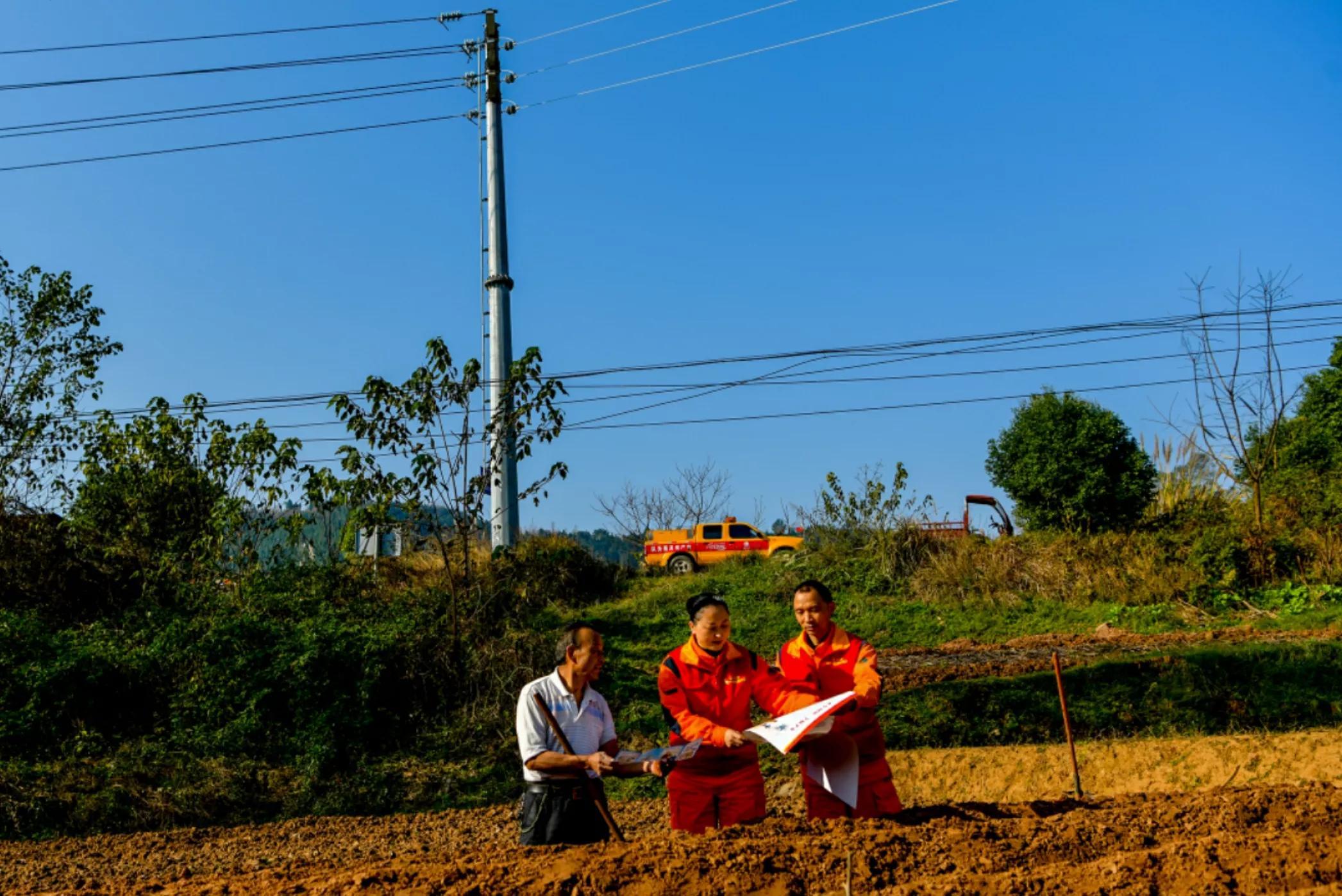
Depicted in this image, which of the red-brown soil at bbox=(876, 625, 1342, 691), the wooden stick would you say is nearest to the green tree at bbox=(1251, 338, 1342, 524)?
the red-brown soil at bbox=(876, 625, 1342, 691)

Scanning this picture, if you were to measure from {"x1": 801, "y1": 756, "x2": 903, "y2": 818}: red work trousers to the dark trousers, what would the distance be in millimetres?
1214

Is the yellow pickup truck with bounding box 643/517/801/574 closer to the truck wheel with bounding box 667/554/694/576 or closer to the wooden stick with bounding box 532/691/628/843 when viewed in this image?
the truck wheel with bounding box 667/554/694/576

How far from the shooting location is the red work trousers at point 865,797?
5.79 metres

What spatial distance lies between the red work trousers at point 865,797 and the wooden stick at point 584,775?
3.58 feet

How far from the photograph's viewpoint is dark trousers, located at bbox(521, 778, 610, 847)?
5.19 metres

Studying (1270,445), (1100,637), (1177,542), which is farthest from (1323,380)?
(1100,637)

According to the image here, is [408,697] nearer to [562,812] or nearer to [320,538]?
[320,538]

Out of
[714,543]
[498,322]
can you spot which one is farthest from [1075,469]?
[498,322]

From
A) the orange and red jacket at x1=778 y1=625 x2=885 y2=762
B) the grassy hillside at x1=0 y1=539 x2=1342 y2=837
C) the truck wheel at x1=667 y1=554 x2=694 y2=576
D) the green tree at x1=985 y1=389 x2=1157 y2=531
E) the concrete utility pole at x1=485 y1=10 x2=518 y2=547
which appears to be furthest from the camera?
the truck wheel at x1=667 y1=554 x2=694 y2=576

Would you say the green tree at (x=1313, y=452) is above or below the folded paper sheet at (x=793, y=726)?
above

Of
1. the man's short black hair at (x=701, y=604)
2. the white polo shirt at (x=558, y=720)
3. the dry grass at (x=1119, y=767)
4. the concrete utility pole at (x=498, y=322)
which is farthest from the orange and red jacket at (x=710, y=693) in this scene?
the concrete utility pole at (x=498, y=322)

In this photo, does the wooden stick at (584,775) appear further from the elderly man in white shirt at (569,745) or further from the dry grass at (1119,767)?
the dry grass at (1119,767)

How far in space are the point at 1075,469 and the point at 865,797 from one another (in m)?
18.3

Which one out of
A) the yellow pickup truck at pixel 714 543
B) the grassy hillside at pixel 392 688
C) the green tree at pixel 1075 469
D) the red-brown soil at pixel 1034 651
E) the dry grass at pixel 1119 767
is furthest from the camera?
the yellow pickup truck at pixel 714 543
